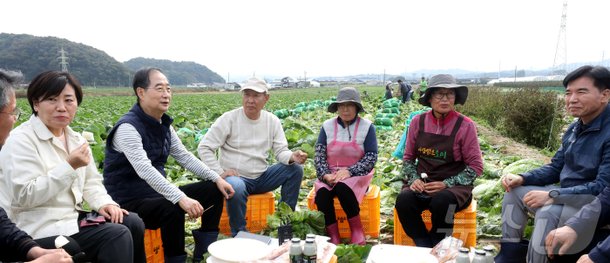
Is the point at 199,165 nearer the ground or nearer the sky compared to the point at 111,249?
nearer the sky

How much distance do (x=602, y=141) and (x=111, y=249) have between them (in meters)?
3.31

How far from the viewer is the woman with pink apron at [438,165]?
3.46 metres

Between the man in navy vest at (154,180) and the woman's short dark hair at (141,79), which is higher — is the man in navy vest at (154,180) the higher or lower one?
the lower one

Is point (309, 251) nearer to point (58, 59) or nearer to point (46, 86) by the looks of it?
point (46, 86)

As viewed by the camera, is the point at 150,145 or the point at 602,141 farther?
the point at 150,145

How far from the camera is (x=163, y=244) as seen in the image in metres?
3.32

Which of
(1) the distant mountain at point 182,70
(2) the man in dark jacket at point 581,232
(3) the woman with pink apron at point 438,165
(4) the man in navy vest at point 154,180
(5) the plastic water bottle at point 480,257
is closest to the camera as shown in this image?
(5) the plastic water bottle at point 480,257

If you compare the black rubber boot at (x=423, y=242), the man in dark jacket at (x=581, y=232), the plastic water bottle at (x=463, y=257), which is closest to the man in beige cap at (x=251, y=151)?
the black rubber boot at (x=423, y=242)

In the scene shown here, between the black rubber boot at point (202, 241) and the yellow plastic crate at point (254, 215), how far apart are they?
0.45m

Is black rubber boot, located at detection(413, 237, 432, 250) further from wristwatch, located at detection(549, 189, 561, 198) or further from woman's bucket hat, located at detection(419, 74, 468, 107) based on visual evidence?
woman's bucket hat, located at detection(419, 74, 468, 107)

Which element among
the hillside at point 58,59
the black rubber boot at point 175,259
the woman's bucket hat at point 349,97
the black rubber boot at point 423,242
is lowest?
the black rubber boot at point 175,259

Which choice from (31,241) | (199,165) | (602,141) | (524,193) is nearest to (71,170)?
(31,241)

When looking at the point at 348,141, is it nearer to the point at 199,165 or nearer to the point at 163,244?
the point at 199,165

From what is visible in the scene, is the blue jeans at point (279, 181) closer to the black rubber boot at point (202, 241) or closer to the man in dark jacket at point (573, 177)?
the black rubber boot at point (202, 241)
